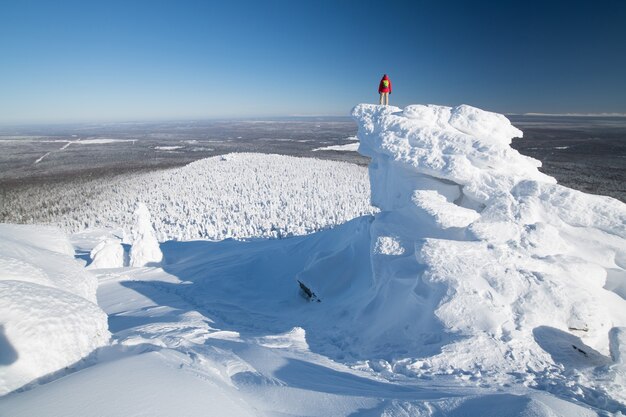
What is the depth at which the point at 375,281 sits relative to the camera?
927cm

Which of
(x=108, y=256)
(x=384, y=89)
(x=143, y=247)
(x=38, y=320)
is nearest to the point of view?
(x=38, y=320)

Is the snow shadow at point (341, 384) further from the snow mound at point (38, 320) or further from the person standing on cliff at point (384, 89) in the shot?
the person standing on cliff at point (384, 89)

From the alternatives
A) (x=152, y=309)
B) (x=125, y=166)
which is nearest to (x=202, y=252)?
(x=152, y=309)

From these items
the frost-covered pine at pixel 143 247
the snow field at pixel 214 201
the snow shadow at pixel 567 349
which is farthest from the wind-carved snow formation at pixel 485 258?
the snow field at pixel 214 201

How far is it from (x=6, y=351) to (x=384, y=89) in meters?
12.2

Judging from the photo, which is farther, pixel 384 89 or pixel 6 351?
pixel 384 89

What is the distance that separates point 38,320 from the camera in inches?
151

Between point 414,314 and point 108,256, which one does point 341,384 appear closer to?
point 414,314

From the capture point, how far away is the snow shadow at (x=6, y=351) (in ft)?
11.2

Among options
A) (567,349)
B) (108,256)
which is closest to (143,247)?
(108,256)

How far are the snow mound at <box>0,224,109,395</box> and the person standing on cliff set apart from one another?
36.3 feet

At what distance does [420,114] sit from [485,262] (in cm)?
569

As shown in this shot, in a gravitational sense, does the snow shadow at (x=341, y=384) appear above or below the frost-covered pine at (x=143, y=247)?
above

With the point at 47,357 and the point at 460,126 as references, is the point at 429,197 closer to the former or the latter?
the point at 460,126
